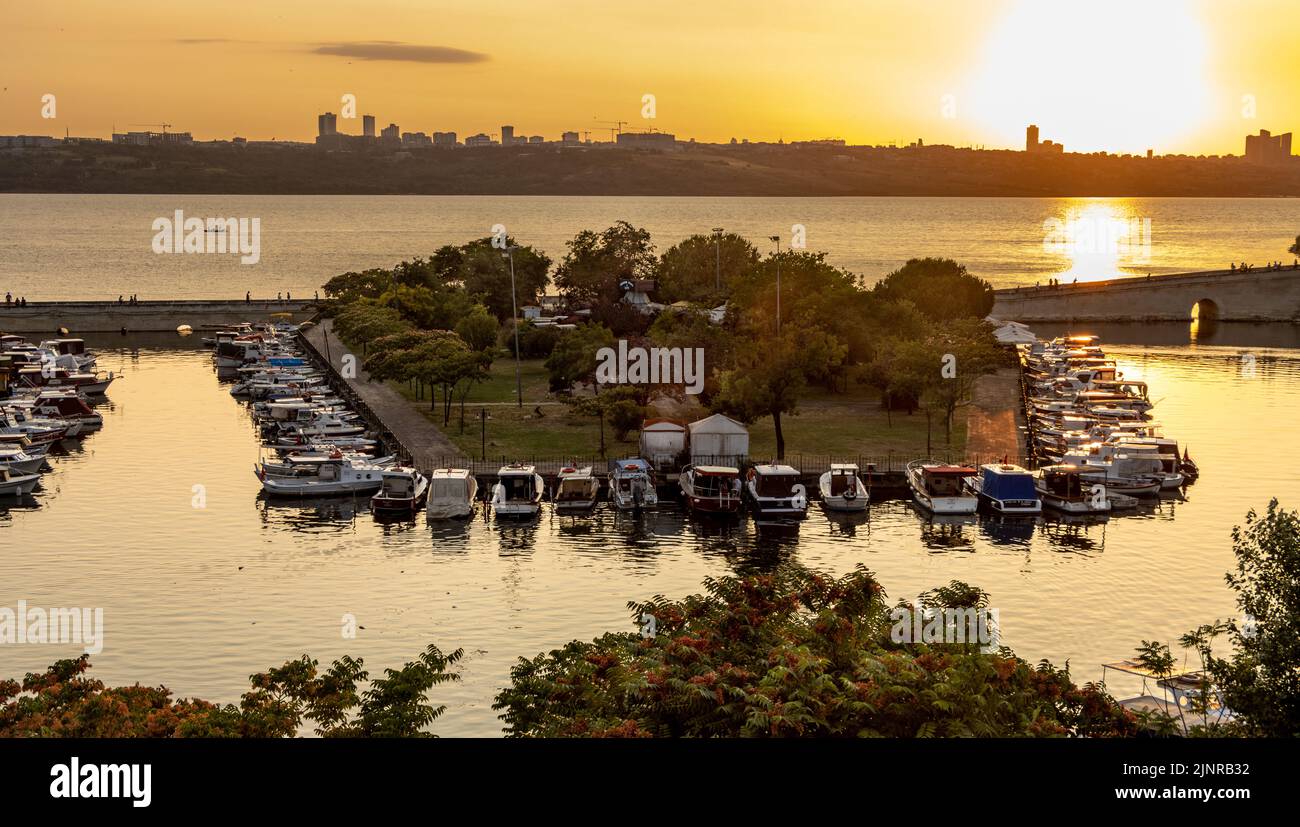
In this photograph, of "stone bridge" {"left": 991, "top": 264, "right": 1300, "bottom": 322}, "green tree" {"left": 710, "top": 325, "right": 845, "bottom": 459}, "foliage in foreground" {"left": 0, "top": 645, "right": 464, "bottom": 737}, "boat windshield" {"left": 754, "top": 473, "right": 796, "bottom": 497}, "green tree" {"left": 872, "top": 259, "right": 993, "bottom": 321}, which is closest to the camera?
"foliage in foreground" {"left": 0, "top": 645, "right": 464, "bottom": 737}

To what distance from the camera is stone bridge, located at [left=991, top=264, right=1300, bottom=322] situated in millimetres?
136750

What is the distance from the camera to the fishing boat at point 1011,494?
5744 centimetres

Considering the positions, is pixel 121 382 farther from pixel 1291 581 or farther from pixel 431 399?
pixel 1291 581

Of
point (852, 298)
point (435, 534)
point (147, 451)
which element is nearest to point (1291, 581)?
point (435, 534)

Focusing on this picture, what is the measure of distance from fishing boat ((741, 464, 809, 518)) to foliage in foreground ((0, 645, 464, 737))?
30.0m

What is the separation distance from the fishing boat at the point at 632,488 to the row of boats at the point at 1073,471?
11637 mm

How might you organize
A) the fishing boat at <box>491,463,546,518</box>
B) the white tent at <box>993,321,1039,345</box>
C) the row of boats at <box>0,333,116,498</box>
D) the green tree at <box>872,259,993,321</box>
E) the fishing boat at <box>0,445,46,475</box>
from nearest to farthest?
the fishing boat at <box>491,463,546,518</box> → the fishing boat at <box>0,445,46,475</box> → the row of boats at <box>0,333,116,498</box> → the white tent at <box>993,321,1039,345</box> → the green tree at <box>872,259,993,321</box>

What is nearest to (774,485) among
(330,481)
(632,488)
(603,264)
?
(632,488)

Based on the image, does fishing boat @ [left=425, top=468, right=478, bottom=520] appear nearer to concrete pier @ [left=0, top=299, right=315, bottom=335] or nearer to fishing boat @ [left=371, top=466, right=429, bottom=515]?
fishing boat @ [left=371, top=466, right=429, bottom=515]

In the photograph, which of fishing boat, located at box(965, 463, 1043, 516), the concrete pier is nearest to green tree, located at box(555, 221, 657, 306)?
the concrete pier

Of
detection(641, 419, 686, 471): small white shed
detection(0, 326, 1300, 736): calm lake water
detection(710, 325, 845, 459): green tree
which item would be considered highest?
detection(710, 325, 845, 459): green tree

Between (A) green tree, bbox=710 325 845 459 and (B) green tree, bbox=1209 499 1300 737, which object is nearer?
(B) green tree, bbox=1209 499 1300 737

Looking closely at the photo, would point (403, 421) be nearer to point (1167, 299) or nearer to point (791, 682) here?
point (791, 682)
